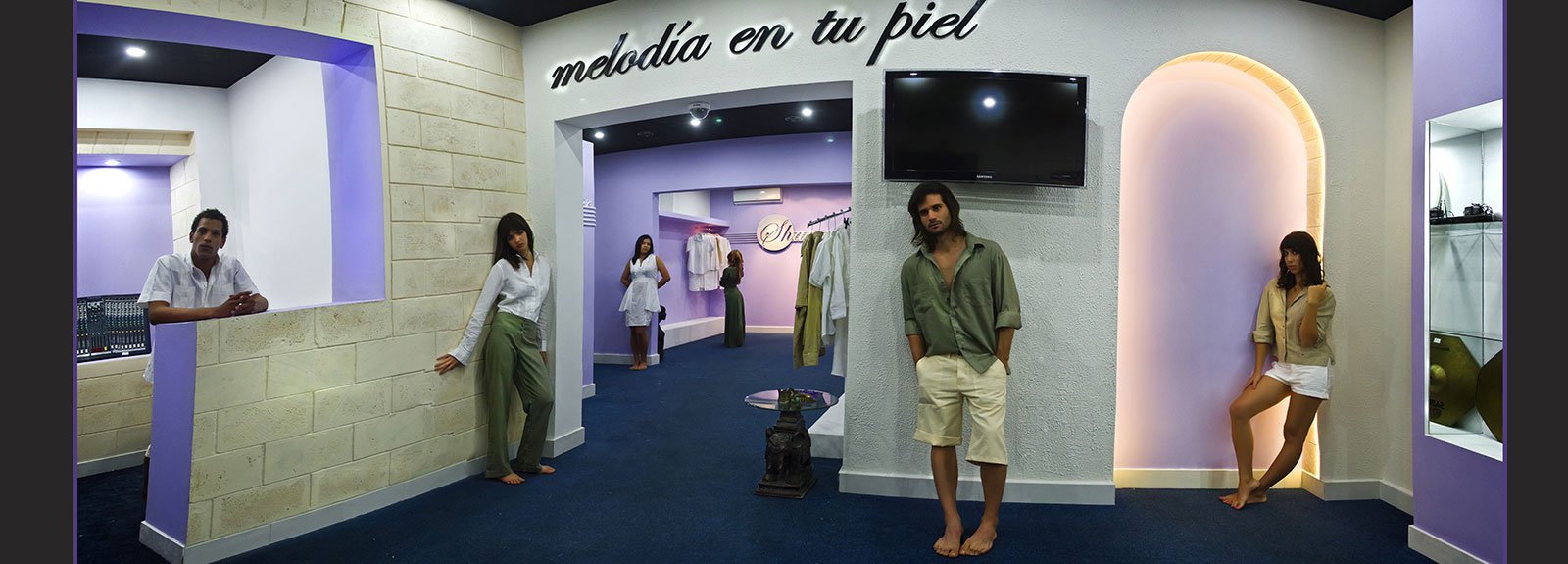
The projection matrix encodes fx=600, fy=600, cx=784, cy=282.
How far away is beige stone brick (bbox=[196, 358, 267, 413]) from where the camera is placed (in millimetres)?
2721

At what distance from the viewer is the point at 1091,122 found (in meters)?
3.33

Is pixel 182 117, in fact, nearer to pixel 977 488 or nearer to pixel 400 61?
pixel 400 61

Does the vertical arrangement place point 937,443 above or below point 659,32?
below

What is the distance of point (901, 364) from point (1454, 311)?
2.55 metres

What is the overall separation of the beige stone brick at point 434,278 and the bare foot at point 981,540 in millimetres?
3233

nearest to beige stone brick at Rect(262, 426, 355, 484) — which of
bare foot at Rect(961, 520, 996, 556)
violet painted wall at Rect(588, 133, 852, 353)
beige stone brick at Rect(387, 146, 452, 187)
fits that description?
beige stone brick at Rect(387, 146, 452, 187)

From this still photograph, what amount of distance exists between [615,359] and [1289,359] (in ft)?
23.0

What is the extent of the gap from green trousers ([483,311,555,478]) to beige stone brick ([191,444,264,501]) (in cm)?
111

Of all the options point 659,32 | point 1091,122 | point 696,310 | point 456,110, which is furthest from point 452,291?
point 696,310

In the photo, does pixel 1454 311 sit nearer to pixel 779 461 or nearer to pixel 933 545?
pixel 933 545

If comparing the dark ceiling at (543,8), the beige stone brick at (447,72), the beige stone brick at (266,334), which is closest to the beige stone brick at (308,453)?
the beige stone brick at (266,334)

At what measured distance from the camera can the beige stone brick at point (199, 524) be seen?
2674 millimetres

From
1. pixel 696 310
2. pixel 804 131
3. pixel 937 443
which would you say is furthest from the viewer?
pixel 696 310

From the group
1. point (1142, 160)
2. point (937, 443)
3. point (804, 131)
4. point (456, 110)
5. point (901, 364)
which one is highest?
point (804, 131)
